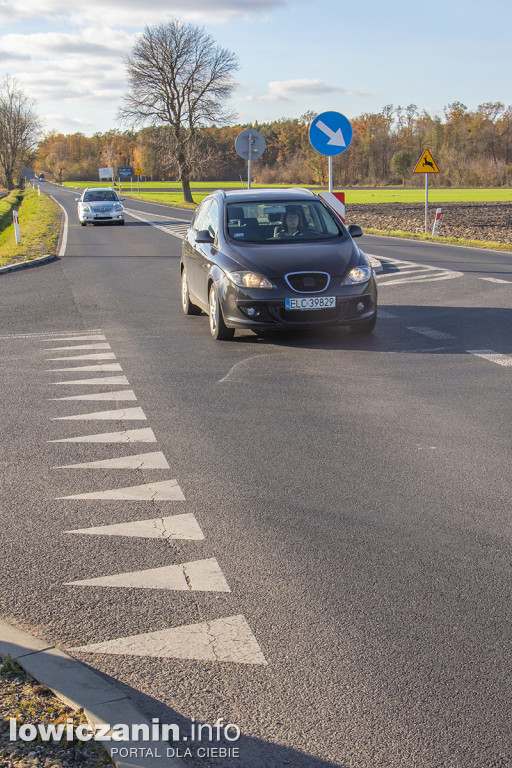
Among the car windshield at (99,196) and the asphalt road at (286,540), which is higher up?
the car windshield at (99,196)

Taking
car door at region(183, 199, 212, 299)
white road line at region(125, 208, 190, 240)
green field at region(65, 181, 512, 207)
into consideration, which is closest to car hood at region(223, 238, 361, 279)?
car door at region(183, 199, 212, 299)

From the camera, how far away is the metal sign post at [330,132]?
1588 centimetres

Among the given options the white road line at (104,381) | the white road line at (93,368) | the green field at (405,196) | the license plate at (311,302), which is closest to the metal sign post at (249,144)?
the license plate at (311,302)

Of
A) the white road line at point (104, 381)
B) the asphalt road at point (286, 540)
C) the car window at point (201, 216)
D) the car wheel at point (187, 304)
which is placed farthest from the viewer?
the car wheel at point (187, 304)

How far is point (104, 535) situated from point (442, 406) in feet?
11.6

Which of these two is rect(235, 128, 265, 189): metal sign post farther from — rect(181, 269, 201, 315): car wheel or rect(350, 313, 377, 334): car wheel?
rect(350, 313, 377, 334): car wheel

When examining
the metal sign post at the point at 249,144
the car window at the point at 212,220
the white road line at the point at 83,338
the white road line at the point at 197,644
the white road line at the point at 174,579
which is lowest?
the white road line at the point at 83,338

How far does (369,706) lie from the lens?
2938 millimetres

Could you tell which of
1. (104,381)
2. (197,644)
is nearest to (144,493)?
(197,644)

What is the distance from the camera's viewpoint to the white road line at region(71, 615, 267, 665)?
3.31 meters

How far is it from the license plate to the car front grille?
3.8 inches

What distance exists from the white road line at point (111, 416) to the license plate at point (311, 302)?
9.96 feet

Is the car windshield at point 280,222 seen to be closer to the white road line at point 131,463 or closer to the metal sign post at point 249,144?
the white road line at point 131,463

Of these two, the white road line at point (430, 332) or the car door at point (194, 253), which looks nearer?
the white road line at point (430, 332)
